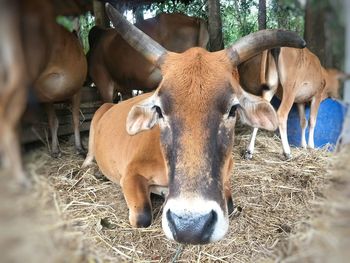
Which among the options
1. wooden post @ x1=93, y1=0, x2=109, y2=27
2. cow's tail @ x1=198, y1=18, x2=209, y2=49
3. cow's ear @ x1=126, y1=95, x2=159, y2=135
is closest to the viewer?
cow's ear @ x1=126, y1=95, x2=159, y2=135

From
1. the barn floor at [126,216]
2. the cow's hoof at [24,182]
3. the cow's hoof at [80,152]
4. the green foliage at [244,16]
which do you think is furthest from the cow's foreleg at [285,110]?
the cow's hoof at [24,182]

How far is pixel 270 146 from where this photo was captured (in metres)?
4.99

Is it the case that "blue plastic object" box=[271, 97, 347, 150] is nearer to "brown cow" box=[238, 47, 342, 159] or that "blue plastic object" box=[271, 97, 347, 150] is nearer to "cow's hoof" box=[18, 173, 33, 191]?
"brown cow" box=[238, 47, 342, 159]

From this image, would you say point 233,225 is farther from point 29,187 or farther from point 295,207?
point 29,187

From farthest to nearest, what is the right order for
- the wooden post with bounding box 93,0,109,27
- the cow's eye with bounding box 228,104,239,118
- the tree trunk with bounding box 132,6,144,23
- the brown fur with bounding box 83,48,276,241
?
1. the tree trunk with bounding box 132,6,144,23
2. the wooden post with bounding box 93,0,109,27
3. the cow's eye with bounding box 228,104,239,118
4. the brown fur with bounding box 83,48,276,241

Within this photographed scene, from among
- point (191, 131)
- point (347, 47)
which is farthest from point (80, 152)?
point (347, 47)

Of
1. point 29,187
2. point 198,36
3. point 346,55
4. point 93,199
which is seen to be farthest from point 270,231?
point 198,36

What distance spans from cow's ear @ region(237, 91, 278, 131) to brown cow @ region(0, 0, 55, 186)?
1800mm

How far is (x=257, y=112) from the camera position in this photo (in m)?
2.50

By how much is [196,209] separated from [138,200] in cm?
97

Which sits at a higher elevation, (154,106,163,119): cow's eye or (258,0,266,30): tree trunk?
(258,0,266,30): tree trunk

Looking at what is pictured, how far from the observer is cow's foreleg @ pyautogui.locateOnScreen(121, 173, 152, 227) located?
2.59m

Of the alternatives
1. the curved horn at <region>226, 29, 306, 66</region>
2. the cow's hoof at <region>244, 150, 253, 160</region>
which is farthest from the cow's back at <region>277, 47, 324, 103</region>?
the curved horn at <region>226, 29, 306, 66</region>

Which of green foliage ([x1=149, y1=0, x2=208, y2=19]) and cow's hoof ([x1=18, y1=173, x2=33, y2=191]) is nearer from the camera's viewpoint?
cow's hoof ([x1=18, y1=173, x2=33, y2=191])
